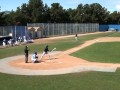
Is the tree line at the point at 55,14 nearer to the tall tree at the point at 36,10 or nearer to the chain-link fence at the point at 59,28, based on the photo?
the tall tree at the point at 36,10

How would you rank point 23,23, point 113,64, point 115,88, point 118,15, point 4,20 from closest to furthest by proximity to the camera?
point 115,88 → point 113,64 → point 4,20 → point 23,23 → point 118,15

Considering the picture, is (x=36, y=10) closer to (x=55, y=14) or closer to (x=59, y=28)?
(x=55, y=14)

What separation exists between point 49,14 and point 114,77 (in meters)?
101

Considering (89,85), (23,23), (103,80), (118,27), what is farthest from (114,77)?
(118,27)

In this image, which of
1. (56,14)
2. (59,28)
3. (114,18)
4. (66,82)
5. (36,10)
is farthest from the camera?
(114,18)

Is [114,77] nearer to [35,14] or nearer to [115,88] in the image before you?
[115,88]

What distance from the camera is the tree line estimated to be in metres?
98.8

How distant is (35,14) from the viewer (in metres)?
111

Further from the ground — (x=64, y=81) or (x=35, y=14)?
(x=35, y=14)

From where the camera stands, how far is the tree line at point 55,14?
3889 inches

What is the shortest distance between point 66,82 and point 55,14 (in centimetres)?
10302

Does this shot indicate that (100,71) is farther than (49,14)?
No

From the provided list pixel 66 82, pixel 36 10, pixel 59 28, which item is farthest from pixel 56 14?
pixel 66 82

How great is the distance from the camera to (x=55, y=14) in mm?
119938
